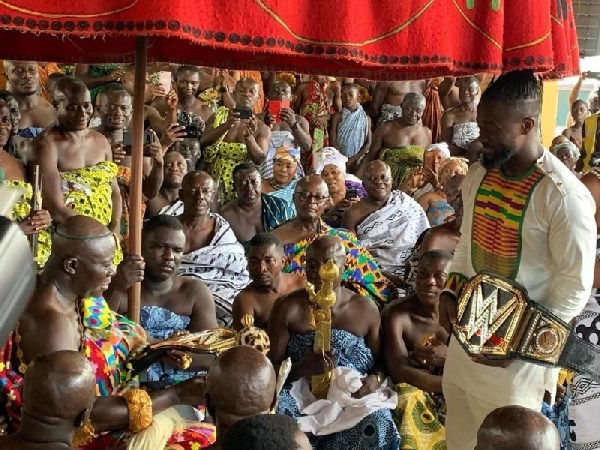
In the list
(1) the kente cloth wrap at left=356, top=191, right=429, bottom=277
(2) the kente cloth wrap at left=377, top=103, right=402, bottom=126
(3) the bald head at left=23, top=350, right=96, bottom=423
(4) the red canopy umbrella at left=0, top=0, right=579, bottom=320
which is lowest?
(1) the kente cloth wrap at left=356, top=191, right=429, bottom=277

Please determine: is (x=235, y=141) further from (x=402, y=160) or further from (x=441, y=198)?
(x=402, y=160)

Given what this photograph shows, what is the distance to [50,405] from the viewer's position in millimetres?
2277

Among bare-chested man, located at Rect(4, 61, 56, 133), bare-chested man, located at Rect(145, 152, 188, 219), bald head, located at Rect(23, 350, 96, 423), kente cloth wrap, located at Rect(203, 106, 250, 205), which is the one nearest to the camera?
bald head, located at Rect(23, 350, 96, 423)

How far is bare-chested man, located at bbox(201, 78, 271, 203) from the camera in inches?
259

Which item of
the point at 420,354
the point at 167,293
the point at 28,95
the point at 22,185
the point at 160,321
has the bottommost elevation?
the point at 420,354

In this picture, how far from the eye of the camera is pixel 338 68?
3.27 metres

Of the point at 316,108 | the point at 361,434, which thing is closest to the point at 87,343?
the point at 361,434

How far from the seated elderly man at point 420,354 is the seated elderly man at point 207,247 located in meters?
1.16

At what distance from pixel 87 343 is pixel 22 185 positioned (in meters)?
0.82

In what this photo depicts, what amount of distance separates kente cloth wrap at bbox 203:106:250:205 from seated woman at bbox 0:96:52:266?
1.85m

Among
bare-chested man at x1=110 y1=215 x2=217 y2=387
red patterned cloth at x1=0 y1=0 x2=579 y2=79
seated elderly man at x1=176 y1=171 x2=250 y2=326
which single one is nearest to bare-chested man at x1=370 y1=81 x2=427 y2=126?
seated elderly man at x1=176 y1=171 x2=250 y2=326

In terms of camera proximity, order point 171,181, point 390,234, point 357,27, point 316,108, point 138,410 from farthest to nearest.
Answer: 1. point 316,108
2. point 390,234
3. point 171,181
4. point 138,410
5. point 357,27

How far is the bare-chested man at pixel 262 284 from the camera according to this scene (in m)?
4.34

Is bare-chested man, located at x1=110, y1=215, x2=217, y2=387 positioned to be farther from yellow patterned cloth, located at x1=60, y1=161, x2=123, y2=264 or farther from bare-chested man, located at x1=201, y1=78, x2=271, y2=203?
bare-chested man, located at x1=201, y1=78, x2=271, y2=203
